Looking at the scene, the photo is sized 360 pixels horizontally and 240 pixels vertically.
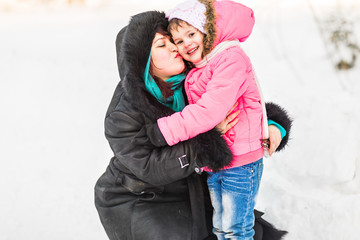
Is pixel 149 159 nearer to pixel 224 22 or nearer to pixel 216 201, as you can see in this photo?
pixel 216 201

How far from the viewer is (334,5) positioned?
3854 millimetres

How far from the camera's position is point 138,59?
6.31 feet

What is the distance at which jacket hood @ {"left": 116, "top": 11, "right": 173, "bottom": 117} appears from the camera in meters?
1.91

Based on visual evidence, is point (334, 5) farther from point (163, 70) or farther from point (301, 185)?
point (163, 70)

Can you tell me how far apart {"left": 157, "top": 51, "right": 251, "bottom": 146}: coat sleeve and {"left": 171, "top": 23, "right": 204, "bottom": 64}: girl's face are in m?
0.15

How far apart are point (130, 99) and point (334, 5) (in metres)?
2.71

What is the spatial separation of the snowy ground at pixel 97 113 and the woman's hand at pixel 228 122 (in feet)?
4.06

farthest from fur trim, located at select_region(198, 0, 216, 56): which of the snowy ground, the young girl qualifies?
the snowy ground

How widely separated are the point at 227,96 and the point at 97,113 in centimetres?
232

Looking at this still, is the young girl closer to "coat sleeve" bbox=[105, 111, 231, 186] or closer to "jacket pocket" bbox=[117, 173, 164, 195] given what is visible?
"coat sleeve" bbox=[105, 111, 231, 186]

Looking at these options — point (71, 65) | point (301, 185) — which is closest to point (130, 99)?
point (301, 185)

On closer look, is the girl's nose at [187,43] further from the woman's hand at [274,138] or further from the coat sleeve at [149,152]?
the woman's hand at [274,138]

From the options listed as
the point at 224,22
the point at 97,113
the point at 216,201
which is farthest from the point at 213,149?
the point at 97,113

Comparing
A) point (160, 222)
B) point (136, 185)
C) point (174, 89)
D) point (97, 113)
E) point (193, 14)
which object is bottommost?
point (160, 222)
